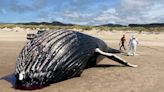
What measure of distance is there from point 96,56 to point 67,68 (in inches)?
142

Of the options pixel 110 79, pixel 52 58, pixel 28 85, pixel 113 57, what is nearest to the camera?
pixel 28 85

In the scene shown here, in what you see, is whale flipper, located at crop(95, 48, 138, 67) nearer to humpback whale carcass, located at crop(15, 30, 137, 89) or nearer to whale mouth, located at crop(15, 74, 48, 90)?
humpback whale carcass, located at crop(15, 30, 137, 89)

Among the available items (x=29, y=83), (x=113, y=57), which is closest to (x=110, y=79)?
(x=113, y=57)

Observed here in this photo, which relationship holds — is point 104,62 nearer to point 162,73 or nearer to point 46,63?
point 162,73

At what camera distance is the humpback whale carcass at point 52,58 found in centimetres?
1481

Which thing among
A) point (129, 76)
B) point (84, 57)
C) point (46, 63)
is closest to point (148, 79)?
point (129, 76)

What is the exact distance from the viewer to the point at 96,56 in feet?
63.1

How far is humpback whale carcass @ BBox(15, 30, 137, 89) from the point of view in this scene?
14812mm

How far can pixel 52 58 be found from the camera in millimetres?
15500

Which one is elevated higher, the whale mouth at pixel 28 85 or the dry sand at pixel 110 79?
the whale mouth at pixel 28 85

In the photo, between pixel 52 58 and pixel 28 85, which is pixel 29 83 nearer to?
pixel 28 85

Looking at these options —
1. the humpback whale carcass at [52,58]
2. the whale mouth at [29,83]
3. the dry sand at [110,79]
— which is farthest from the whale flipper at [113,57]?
the whale mouth at [29,83]

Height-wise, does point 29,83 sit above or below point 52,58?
below

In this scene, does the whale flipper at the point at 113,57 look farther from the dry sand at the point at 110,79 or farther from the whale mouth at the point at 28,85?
the whale mouth at the point at 28,85
